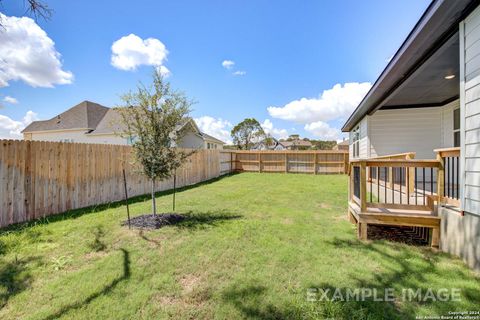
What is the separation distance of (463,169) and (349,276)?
2112 millimetres

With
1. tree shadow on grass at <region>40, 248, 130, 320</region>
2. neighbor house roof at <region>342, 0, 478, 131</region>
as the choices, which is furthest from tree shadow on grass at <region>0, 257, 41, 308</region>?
neighbor house roof at <region>342, 0, 478, 131</region>

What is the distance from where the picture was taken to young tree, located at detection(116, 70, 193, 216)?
4.83 metres

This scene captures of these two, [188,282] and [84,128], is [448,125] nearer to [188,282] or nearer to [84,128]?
[188,282]

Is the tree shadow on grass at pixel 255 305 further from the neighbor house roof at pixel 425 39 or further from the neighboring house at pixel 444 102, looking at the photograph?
the neighbor house roof at pixel 425 39

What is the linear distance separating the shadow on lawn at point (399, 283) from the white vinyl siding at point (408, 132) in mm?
5210

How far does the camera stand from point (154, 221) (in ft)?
15.7

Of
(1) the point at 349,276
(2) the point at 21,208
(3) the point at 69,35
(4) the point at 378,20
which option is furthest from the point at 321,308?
(3) the point at 69,35

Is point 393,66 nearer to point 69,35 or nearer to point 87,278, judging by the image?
point 87,278

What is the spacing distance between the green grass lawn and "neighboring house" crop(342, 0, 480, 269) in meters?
0.69

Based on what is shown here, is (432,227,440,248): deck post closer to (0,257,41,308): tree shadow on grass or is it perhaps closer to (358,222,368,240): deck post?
(358,222,368,240): deck post

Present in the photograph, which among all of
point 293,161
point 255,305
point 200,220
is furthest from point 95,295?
point 293,161

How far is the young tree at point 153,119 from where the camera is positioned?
15.9 ft

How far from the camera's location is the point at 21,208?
5066 millimetres

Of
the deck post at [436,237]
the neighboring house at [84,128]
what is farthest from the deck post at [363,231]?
the neighboring house at [84,128]
